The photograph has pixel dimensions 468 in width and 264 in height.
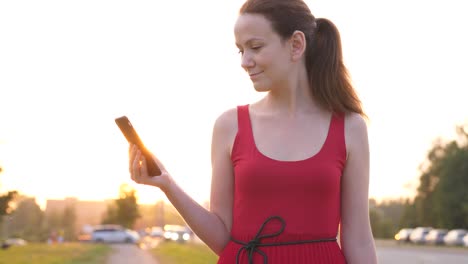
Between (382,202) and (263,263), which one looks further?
(382,202)

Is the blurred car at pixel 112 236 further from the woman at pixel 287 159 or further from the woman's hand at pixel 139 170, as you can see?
the woman's hand at pixel 139 170

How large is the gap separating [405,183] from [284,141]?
74403mm

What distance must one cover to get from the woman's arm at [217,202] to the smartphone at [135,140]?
5.2 inches

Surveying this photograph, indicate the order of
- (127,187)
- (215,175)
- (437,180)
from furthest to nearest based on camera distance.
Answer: (127,187), (437,180), (215,175)

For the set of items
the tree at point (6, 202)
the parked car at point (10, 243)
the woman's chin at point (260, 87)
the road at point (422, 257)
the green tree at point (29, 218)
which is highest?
the woman's chin at point (260, 87)

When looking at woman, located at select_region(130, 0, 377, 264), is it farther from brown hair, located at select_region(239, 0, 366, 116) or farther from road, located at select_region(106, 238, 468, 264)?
road, located at select_region(106, 238, 468, 264)

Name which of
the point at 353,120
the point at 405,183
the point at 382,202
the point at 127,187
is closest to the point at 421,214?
the point at 405,183

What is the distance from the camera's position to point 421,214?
7531cm

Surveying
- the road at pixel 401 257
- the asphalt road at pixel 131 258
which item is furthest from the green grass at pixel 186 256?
the road at pixel 401 257

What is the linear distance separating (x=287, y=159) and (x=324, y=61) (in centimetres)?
41

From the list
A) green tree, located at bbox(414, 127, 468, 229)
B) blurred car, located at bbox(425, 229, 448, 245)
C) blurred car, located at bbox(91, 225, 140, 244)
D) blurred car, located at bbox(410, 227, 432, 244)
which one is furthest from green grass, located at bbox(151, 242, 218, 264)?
green tree, located at bbox(414, 127, 468, 229)

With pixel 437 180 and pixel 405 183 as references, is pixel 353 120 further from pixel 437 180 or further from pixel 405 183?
pixel 405 183

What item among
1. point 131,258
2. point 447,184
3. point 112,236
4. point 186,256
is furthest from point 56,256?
point 447,184

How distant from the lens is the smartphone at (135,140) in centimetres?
298
